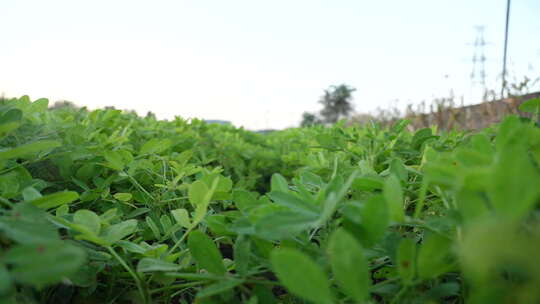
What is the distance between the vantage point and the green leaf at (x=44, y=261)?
1.25 ft

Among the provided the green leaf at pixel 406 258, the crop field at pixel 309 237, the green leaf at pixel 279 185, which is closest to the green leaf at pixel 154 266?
the crop field at pixel 309 237

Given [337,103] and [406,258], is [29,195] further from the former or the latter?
[337,103]

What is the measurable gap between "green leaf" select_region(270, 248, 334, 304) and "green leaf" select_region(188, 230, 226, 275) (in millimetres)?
197

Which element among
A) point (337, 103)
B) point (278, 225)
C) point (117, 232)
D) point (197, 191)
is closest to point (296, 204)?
point (278, 225)

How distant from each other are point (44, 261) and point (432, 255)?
0.41 m

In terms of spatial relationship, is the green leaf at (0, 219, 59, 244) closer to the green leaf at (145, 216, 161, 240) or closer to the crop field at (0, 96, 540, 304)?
the crop field at (0, 96, 540, 304)

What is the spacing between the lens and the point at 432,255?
0.42 m

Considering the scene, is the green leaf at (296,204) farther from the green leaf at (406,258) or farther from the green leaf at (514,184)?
the green leaf at (514,184)

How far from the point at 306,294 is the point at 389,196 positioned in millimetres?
164

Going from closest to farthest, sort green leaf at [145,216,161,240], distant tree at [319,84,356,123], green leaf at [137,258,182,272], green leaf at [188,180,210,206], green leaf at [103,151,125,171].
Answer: green leaf at [137,258,182,272]
green leaf at [188,180,210,206]
green leaf at [145,216,161,240]
green leaf at [103,151,125,171]
distant tree at [319,84,356,123]

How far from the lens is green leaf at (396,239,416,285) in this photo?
438mm

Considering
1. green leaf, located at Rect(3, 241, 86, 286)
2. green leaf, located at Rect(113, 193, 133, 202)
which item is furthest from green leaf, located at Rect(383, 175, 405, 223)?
green leaf, located at Rect(113, 193, 133, 202)

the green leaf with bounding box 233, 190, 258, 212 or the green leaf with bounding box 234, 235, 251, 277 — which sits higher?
the green leaf with bounding box 233, 190, 258, 212

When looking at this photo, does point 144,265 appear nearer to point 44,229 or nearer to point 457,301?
point 44,229
